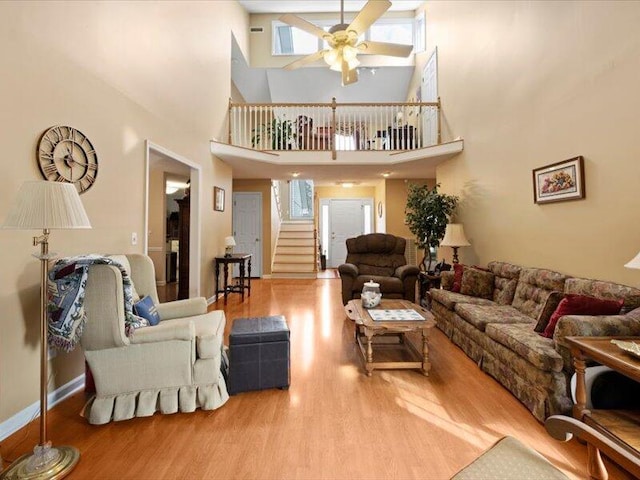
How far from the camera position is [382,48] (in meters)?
Result: 3.79

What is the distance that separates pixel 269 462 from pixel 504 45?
4.70m

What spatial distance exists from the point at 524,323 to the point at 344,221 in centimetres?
706

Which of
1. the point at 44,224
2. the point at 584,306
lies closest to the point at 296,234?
the point at 584,306

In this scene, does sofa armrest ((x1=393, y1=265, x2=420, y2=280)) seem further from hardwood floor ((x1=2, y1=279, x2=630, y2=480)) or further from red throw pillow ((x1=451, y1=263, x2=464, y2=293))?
hardwood floor ((x1=2, y1=279, x2=630, y2=480))

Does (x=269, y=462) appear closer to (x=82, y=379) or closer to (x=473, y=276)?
(x=82, y=379)

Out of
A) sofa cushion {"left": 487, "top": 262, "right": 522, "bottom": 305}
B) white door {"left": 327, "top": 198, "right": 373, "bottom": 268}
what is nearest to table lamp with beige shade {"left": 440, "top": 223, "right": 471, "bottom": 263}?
sofa cushion {"left": 487, "top": 262, "right": 522, "bottom": 305}

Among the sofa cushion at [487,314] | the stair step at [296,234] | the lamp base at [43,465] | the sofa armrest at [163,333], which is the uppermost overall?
the stair step at [296,234]

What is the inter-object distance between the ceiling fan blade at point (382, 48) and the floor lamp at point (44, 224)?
11.5ft

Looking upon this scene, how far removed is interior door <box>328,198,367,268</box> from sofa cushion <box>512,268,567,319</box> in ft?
20.9

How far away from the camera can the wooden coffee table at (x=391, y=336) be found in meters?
2.46

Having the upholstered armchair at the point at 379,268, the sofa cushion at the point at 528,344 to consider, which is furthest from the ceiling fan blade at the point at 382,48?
the sofa cushion at the point at 528,344

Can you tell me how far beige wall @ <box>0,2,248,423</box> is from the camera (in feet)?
5.97

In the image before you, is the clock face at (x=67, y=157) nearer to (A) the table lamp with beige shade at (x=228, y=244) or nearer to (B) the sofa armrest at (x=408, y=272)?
(A) the table lamp with beige shade at (x=228, y=244)

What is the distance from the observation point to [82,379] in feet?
7.76
